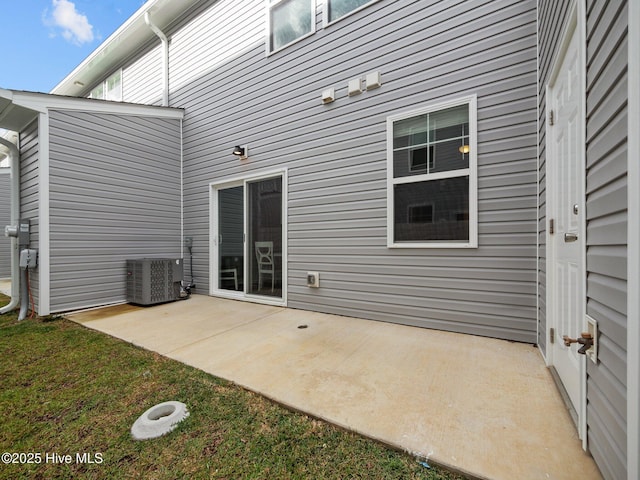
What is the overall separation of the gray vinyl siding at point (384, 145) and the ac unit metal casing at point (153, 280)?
165cm

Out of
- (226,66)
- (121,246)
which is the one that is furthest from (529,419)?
(226,66)

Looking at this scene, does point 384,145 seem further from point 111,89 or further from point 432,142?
point 111,89

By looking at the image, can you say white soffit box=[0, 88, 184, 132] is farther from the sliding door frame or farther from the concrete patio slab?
the concrete patio slab

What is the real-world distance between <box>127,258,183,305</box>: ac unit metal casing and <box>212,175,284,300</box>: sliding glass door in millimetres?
608

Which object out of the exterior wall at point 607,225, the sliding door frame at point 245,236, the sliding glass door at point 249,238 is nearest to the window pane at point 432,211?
the exterior wall at point 607,225

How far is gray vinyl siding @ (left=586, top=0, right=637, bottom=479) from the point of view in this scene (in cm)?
95

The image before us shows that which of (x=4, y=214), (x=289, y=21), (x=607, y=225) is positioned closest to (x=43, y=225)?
(x=289, y=21)

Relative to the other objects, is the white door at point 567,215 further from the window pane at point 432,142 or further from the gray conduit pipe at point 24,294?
the gray conduit pipe at point 24,294

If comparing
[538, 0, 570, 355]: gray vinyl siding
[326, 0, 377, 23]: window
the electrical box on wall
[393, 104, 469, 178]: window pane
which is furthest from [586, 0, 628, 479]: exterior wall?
[326, 0, 377, 23]: window

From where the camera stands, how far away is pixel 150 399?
170 centimetres

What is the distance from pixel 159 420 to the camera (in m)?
1.45

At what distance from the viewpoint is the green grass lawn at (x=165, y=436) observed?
1.18 metres

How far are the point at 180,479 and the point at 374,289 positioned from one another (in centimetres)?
242

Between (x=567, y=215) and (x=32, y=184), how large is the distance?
6.00m
